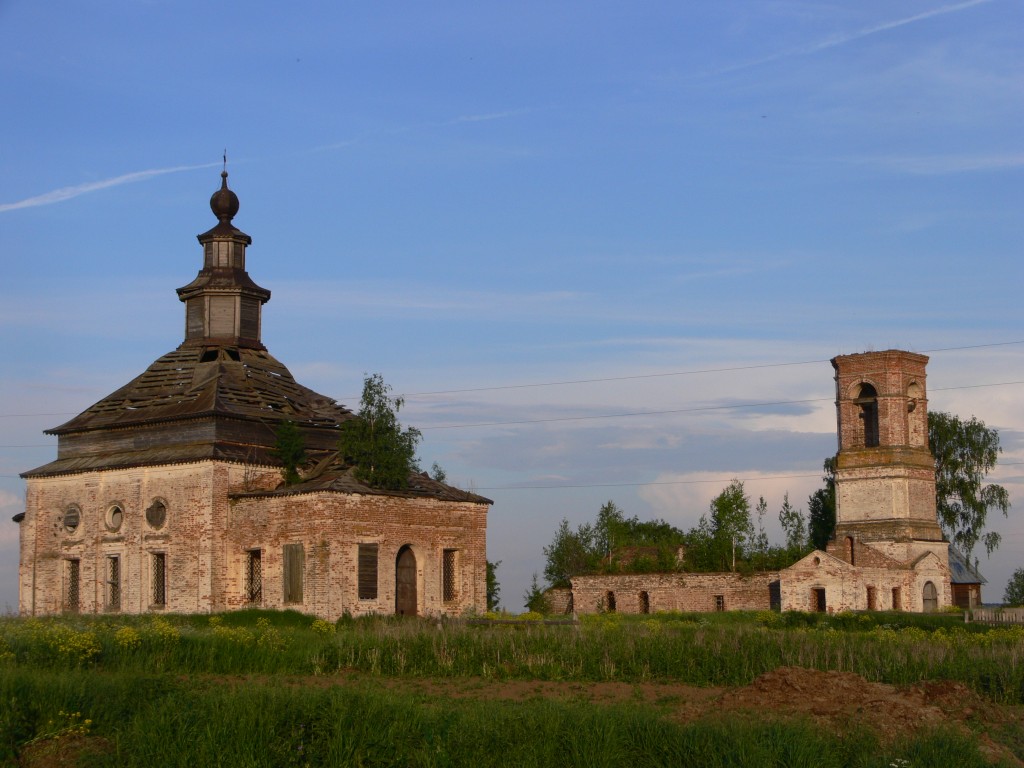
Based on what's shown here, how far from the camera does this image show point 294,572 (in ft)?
112

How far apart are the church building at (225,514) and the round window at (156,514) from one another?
5 cm

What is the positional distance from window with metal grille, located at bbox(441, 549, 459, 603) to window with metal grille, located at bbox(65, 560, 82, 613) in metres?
10.3

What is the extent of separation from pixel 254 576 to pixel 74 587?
20.2ft

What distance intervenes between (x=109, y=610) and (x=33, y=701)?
877 inches

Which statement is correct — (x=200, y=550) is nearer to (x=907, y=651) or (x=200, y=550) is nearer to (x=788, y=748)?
(x=907, y=651)

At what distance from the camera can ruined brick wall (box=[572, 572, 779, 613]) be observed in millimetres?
42000

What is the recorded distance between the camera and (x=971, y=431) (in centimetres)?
5453

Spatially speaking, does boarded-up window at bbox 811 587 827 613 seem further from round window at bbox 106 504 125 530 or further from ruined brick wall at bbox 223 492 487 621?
round window at bbox 106 504 125 530

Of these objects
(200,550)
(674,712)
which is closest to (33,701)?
(674,712)

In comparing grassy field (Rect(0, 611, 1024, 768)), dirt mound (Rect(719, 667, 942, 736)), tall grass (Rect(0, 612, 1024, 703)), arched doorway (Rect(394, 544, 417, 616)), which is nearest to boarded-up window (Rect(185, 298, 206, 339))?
arched doorway (Rect(394, 544, 417, 616))

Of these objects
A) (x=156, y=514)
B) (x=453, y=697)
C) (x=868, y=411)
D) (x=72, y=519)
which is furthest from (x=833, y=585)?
(x=453, y=697)

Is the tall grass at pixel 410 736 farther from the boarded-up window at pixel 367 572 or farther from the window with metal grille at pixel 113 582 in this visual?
the window with metal grille at pixel 113 582

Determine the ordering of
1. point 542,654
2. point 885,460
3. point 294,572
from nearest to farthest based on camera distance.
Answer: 1. point 542,654
2. point 294,572
3. point 885,460

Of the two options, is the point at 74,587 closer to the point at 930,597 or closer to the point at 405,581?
the point at 405,581
